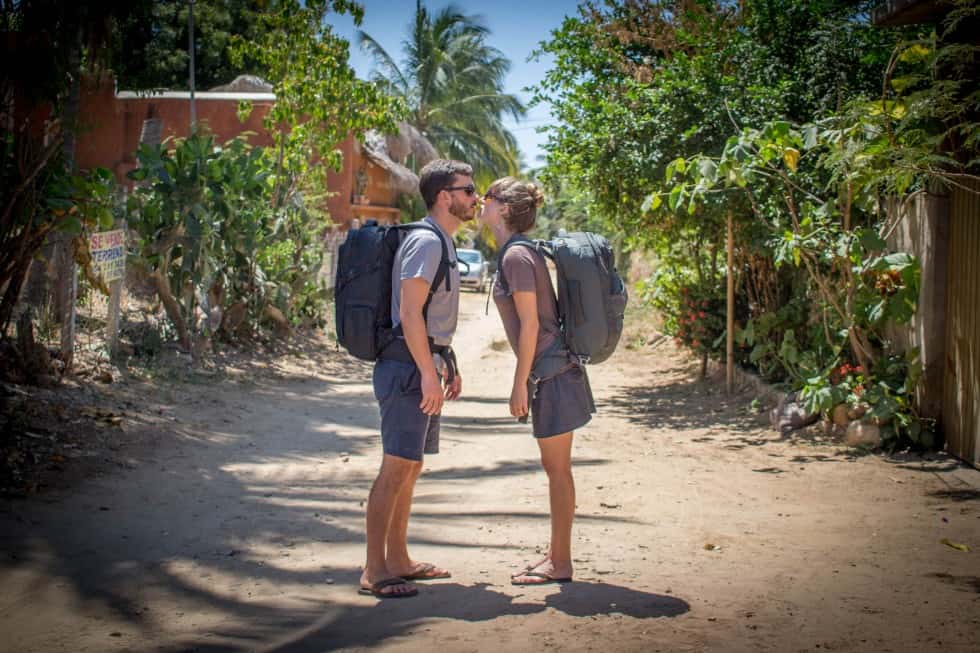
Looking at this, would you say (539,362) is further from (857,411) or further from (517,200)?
(857,411)

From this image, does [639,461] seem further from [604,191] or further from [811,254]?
[604,191]

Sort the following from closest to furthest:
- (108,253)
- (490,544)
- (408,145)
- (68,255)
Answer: (490,544) → (68,255) → (108,253) → (408,145)

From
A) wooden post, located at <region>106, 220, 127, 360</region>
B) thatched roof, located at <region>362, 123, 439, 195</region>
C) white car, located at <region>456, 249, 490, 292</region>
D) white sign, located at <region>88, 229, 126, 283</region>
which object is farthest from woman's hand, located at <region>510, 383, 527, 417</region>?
white car, located at <region>456, 249, 490, 292</region>

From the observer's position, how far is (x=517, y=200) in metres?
4.29

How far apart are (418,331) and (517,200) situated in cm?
80

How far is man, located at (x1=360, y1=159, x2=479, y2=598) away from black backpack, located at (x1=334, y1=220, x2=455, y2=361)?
0.10 ft

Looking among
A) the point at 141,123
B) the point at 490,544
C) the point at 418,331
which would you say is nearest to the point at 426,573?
the point at 490,544

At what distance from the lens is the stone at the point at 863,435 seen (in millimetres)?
7598

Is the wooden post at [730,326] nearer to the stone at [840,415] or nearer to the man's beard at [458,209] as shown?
the stone at [840,415]

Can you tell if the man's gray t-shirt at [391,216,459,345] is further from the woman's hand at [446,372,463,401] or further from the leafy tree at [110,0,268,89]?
the leafy tree at [110,0,268,89]

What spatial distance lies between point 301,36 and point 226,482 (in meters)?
9.32

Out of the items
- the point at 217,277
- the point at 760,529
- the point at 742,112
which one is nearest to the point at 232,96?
the point at 217,277

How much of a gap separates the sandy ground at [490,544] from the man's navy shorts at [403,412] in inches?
26.3

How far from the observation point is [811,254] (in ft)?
26.1
